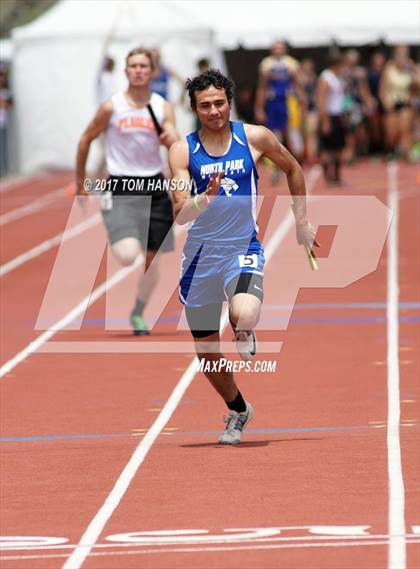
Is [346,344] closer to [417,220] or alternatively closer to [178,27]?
[417,220]

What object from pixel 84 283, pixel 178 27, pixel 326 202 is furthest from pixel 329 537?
pixel 178 27

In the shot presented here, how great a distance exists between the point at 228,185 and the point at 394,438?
5.84 ft

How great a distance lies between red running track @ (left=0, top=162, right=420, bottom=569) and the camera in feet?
26.9

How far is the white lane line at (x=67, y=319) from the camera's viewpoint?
14.6 meters

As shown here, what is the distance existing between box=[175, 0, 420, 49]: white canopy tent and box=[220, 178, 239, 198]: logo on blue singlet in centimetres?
2680

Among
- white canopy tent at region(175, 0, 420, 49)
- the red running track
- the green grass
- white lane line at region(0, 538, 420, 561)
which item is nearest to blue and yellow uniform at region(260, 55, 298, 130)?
white canopy tent at region(175, 0, 420, 49)

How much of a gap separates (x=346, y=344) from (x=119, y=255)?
6.49 ft

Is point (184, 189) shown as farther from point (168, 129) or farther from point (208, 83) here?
point (168, 129)

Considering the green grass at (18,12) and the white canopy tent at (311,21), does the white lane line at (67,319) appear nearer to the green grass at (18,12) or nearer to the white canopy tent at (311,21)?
the white canopy tent at (311,21)

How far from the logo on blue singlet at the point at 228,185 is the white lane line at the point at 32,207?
17020mm

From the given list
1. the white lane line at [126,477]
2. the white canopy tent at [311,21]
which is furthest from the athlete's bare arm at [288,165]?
the white canopy tent at [311,21]

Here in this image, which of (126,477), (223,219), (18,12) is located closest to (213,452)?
(126,477)

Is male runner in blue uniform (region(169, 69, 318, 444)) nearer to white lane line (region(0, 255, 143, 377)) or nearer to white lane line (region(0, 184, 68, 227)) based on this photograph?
white lane line (region(0, 255, 143, 377))

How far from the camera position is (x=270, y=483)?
9.50 metres
